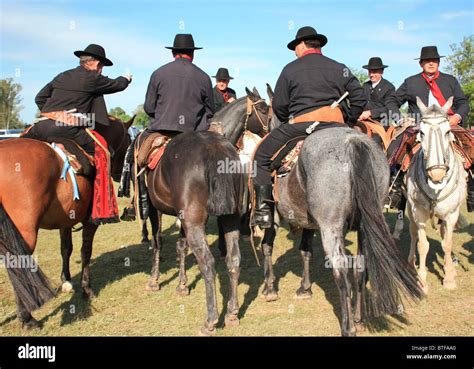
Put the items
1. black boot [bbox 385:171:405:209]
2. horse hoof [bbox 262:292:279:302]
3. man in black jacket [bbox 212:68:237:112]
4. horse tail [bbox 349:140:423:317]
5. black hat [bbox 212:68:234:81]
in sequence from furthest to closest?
1. black hat [bbox 212:68:234:81]
2. man in black jacket [bbox 212:68:237:112]
3. black boot [bbox 385:171:405:209]
4. horse hoof [bbox 262:292:279:302]
5. horse tail [bbox 349:140:423:317]

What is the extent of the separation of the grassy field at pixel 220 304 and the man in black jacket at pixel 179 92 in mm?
2602

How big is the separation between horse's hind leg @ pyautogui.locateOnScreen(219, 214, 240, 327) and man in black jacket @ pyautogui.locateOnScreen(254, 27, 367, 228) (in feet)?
2.27

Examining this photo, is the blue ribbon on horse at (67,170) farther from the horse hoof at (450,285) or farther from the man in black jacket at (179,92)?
the horse hoof at (450,285)

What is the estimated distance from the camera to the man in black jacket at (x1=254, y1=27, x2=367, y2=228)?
205 inches

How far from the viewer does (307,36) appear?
527cm

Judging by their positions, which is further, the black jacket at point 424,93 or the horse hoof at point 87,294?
the black jacket at point 424,93

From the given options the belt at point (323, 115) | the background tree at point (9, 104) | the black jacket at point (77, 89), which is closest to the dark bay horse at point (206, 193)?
the belt at point (323, 115)

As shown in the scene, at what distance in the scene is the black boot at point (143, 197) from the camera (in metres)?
6.91

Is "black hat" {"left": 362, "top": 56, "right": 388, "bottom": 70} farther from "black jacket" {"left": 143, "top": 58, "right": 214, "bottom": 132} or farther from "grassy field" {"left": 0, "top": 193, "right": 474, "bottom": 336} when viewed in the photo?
"black jacket" {"left": 143, "top": 58, "right": 214, "bottom": 132}

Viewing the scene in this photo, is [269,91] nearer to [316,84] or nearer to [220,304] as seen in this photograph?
[316,84]

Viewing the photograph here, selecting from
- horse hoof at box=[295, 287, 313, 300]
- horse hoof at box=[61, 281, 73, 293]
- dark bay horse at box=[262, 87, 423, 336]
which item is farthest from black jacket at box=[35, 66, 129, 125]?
horse hoof at box=[295, 287, 313, 300]

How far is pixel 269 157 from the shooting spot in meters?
5.55

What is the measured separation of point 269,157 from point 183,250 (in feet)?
7.76
